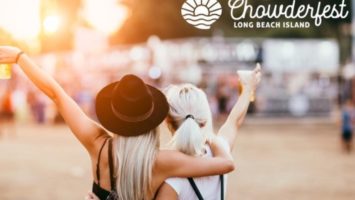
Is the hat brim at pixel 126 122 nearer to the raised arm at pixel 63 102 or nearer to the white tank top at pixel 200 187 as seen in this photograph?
the raised arm at pixel 63 102

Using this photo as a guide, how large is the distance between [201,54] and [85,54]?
9355 millimetres

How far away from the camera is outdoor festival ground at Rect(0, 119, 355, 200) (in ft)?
32.9

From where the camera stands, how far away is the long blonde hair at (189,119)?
3107mm

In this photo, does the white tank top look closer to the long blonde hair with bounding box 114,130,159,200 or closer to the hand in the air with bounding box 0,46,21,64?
the long blonde hair with bounding box 114,130,159,200

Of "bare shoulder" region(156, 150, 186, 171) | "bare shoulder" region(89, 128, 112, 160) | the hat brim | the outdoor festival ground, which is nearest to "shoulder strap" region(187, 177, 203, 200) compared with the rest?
"bare shoulder" region(156, 150, 186, 171)

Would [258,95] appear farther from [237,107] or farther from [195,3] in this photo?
[237,107]

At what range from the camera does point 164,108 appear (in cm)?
318

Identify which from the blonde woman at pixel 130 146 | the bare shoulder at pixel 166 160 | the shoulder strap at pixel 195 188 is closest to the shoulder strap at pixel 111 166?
the blonde woman at pixel 130 146

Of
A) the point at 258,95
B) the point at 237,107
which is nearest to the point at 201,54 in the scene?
the point at 258,95

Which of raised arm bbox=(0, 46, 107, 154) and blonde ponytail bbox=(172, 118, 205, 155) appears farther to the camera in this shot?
raised arm bbox=(0, 46, 107, 154)

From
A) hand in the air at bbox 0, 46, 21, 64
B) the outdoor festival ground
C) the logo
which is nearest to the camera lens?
hand in the air at bbox 0, 46, 21, 64

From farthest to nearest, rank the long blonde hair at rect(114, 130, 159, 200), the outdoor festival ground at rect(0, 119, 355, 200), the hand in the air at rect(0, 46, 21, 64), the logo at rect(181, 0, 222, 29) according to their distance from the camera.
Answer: the outdoor festival ground at rect(0, 119, 355, 200)
the logo at rect(181, 0, 222, 29)
the hand in the air at rect(0, 46, 21, 64)
the long blonde hair at rect(114, 130, 159, 200)

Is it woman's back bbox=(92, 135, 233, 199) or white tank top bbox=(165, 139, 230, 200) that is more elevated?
woman's back bbox=(92, 135, 233, 199)

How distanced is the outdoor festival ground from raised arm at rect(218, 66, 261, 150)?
5740 millimetres
